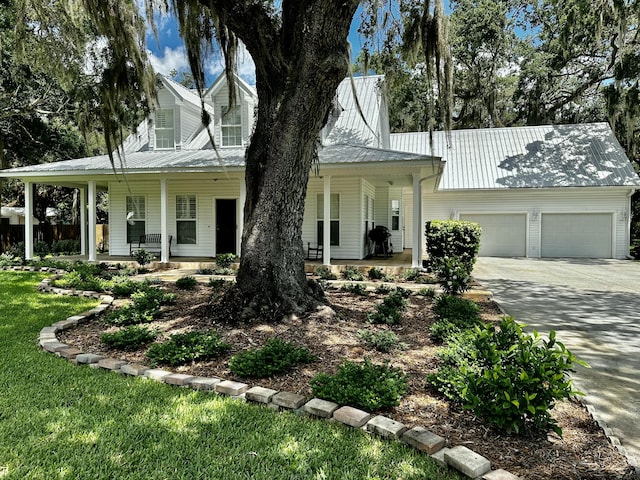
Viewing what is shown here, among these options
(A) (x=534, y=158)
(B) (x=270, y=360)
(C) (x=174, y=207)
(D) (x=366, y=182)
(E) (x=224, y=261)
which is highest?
(A) (x=534, y=158)

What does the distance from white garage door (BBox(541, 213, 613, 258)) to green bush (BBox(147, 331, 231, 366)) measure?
16190mm

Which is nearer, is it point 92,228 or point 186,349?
point 186,349

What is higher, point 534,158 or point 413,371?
point 534,158

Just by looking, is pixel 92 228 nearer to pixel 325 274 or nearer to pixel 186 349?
pixel 325 274

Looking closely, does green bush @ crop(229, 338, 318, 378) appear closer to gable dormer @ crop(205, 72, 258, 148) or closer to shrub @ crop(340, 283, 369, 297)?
shrub @ crop(340, 283, 369, 297)

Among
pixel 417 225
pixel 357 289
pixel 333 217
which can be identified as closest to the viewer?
pixel 357 289

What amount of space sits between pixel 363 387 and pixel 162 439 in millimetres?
1369

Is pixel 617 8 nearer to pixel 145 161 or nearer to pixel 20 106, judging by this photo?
pixel 145 161

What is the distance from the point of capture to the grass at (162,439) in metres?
2.18

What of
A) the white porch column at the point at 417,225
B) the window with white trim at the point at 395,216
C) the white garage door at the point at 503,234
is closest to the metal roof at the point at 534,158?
the white garage door at the point at 503,234

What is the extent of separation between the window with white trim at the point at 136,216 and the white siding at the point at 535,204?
11271 millimetres

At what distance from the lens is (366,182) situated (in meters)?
Answer: 12.8

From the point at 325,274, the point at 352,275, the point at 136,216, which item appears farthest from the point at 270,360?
the point at 136,216

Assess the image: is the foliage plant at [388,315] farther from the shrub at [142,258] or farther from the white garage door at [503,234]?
the white garage door at [503,234]
